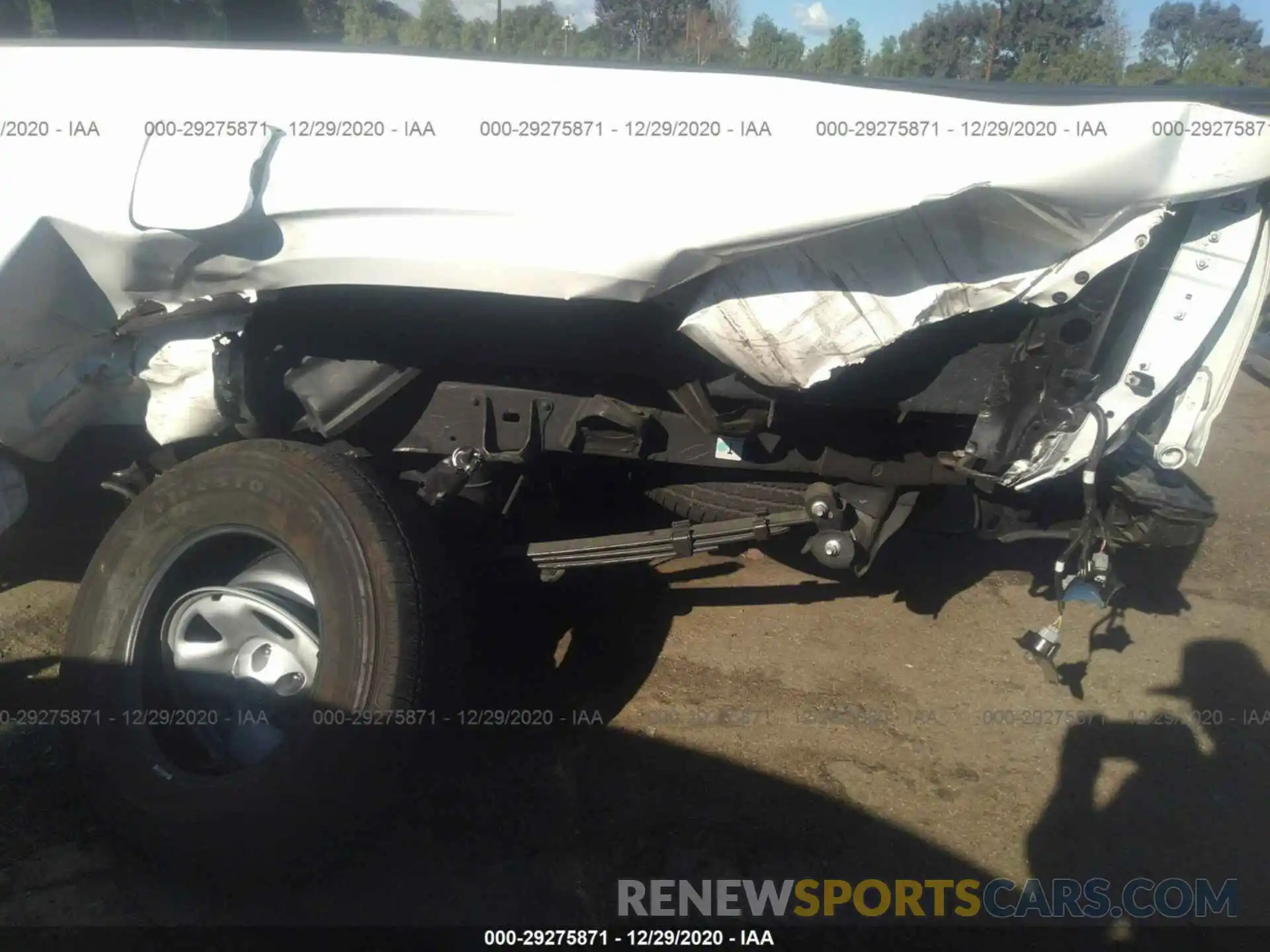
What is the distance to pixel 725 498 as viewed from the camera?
10.7 feet

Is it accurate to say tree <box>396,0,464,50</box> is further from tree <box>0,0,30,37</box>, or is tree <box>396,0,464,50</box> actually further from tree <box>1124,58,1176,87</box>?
tree <box>1124,58,1176,87</box>

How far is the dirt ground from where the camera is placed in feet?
8.62

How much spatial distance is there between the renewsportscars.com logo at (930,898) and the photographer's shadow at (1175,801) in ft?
0.09

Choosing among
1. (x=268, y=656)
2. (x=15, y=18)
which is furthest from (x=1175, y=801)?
(x=15, y=18)

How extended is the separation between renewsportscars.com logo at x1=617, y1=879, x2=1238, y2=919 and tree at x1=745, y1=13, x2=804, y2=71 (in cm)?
785

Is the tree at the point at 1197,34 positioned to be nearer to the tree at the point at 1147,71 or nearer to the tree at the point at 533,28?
the tree at the point at 1147,71

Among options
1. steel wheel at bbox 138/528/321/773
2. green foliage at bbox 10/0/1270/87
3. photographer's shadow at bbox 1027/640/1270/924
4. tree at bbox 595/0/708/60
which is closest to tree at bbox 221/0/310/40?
green foliage at bbox 10/0/1270/87

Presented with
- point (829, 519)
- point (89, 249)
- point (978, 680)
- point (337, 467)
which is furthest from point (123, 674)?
point (978, 680)

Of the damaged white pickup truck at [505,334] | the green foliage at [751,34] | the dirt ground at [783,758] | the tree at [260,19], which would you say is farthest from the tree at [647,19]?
the damaged white pickup truck at [505,334]

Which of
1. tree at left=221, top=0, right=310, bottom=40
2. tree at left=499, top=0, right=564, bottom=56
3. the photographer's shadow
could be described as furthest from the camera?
tree at left=499, top=0, right=564, bottom=56

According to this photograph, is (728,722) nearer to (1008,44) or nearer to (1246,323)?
(1246,323)

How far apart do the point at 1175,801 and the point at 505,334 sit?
249 cm

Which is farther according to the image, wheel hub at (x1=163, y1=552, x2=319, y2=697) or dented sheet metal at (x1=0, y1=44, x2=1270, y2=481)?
wheel hub at (x1=163, y1=552, x2=319, y2=697)

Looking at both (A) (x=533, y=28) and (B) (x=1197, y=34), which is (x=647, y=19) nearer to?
A: (A) (x=533, y=28)
